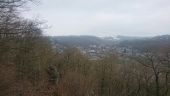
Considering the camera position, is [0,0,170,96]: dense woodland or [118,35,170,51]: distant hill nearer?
[0,0,170,96]: dense woodland

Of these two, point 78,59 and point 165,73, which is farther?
point 78,59

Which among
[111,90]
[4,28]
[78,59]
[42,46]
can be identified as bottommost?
[111,90]

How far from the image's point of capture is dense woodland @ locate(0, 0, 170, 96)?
15.2m

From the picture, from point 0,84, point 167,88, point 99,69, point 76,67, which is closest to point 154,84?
point 167,88

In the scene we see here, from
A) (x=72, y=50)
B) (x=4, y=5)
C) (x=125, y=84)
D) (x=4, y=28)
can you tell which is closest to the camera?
(x=4, y=5)

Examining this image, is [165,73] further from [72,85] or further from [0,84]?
[0,84]

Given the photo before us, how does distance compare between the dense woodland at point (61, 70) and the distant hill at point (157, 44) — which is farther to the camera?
the distant hill at point (157, 44)

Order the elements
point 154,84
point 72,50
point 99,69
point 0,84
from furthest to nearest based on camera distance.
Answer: point 72,50 < point 99,69 < point 154,84 < point 0,84

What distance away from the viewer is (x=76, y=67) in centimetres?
4975

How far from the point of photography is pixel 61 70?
43.5 meters

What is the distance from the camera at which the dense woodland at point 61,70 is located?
15.2 metres

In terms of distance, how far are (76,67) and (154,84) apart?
14.4 metres

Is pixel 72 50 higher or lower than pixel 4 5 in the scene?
lower

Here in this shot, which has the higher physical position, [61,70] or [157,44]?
[157,44]
